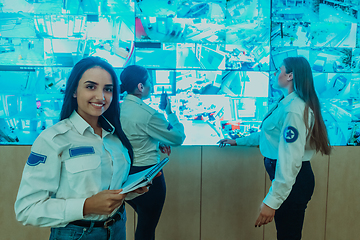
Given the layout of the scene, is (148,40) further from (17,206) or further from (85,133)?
(17,206)

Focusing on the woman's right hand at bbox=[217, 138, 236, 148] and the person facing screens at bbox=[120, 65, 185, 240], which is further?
the woman's right hand at bbox=[217, 138, 236, 148]

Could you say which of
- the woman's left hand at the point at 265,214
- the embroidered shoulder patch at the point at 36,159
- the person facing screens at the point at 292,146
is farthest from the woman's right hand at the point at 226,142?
the embroidered shoulder patch at the point at 36,159

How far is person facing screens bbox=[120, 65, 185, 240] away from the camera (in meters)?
1.65

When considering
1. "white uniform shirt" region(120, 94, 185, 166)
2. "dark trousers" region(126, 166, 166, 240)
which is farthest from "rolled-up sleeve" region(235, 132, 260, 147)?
"dark trousers" region(126, 166, 166, 240)

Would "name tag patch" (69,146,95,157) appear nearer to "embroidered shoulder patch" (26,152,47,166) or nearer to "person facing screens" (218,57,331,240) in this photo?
"embroidered shoulder patch" (26,152,47,166)

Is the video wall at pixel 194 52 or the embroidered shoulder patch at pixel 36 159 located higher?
the video wall at pixel 194 52

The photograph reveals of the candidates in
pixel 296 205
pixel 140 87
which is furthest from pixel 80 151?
pixel 296 205

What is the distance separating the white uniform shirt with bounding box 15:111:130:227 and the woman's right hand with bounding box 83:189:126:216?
0.02 m

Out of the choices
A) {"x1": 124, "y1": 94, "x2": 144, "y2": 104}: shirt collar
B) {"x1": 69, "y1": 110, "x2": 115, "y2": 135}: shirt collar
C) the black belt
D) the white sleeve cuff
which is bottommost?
the black belt

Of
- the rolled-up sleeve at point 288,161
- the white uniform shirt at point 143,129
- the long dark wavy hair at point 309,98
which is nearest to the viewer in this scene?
the rolled-up sleeve at point 288,161

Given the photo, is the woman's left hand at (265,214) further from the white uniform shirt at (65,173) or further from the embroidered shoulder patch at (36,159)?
the embroidered shoulder patch at (36,159)

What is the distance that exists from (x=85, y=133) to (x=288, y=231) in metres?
1.35

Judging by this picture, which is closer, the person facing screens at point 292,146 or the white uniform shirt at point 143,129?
the person facing screens at point 292,146

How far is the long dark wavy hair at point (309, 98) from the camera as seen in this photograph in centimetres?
146
